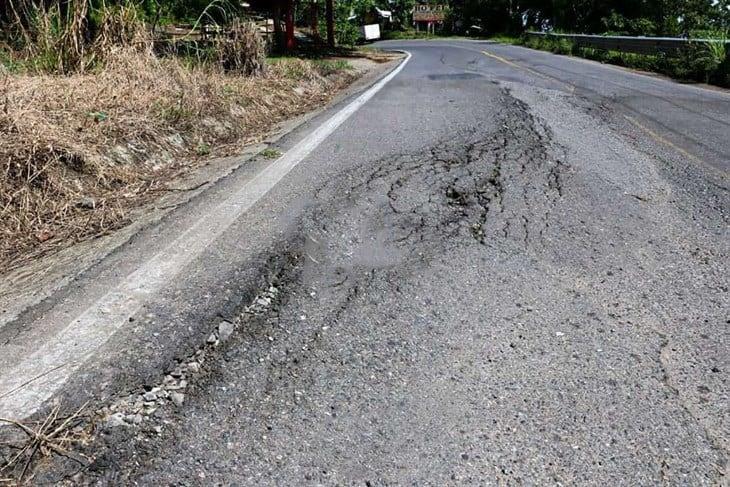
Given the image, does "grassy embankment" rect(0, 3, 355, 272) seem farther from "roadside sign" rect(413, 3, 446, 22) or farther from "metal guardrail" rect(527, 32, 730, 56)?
"roadside sign" rect(413, 3, 446, 22)

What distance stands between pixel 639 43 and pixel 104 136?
17.4 metres

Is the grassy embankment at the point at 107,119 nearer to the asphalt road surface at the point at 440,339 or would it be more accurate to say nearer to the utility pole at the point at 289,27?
the asphalt road surface at the point at 440,339

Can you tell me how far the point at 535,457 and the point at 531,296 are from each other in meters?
1.06

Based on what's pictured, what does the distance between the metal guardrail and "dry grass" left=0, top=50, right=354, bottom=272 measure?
11.7 m

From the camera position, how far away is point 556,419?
6.24 ft

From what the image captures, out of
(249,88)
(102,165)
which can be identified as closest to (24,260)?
(102,165)

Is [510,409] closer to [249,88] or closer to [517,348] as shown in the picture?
[517,348]

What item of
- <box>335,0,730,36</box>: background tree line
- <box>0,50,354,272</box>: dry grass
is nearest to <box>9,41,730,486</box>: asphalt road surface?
<box>0,50,354,272</box>: dry grass

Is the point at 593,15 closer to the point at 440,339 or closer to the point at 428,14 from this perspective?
the point at 428,14

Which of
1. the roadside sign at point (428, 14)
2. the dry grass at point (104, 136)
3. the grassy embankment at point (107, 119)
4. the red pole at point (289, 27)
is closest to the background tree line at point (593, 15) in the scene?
the roadside sign at point (428, 14)

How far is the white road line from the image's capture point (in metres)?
1.97

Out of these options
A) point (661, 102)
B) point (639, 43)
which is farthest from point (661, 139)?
point (639, 43)

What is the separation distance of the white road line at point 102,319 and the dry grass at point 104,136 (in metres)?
0.66

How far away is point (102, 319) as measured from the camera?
244 centimetres
